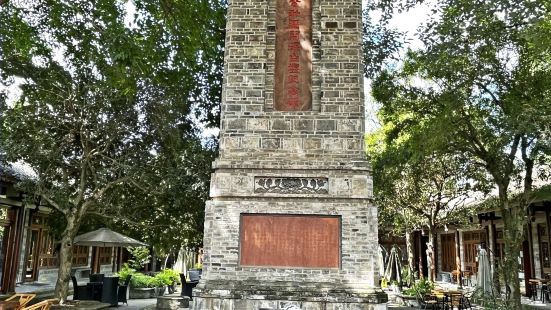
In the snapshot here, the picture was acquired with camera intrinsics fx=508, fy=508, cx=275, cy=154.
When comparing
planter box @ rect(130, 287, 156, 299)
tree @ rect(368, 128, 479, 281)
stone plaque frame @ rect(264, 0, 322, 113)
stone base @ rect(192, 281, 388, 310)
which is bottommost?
planter box @ rect(130, 287, 156, 299)

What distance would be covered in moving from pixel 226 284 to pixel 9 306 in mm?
3085

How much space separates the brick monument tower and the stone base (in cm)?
2

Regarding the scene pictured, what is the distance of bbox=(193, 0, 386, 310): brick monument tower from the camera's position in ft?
26.6

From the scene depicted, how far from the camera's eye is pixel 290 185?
335 inches

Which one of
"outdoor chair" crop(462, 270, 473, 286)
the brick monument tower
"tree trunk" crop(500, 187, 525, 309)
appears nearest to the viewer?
the brick monument tower

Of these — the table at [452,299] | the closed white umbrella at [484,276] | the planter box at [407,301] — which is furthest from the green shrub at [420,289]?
the closed white umbrella at [484,276]

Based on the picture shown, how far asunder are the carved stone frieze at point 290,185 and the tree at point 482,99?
11.2ft

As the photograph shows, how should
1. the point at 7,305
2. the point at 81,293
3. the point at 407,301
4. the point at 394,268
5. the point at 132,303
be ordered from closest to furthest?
1. the point at 7,305
2. the point at 81,293
3. the point at 132,303
4. the point at 407,301
5. the point at 394,268

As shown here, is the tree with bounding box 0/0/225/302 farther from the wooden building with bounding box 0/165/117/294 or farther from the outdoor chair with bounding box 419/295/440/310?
the outdoor chair with bounding box 419/295/440/310

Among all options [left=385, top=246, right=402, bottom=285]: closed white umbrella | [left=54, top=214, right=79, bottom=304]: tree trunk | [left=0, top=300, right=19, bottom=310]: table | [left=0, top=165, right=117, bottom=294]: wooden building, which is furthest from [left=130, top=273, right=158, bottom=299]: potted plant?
[left=0, top=300, right=19, bottom=310]: table

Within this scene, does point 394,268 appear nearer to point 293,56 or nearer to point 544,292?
point 544,292

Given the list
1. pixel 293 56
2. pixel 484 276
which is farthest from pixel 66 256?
pixel 484 276

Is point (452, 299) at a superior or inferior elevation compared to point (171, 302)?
superior

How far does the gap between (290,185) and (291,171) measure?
24 centimetres
